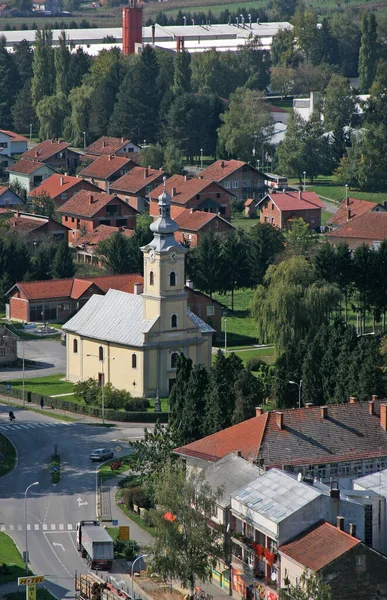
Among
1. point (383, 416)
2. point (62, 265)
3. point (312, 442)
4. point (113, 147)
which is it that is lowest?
point (113, 147)

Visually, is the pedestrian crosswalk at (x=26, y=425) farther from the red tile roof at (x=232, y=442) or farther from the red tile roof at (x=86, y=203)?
the red tile roof at (x=86, y=203)

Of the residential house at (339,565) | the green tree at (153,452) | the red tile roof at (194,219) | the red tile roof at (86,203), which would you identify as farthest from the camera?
the red tile roof at (86,203)

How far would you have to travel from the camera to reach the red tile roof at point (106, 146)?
195375 millimetres

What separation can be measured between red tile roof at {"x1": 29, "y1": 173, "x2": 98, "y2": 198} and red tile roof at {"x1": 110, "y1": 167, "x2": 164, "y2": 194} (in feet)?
12.6

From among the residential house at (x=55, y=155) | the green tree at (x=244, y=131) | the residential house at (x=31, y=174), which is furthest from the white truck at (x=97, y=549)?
the residential house at (x=55, y=155)

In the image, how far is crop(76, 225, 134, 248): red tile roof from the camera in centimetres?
15075

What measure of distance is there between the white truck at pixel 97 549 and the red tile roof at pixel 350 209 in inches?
3079

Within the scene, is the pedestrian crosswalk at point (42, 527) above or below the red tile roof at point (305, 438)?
below

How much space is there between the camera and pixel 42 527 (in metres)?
83.6

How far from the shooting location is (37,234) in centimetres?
15112

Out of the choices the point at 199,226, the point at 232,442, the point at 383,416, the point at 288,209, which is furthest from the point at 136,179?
the point at 232,442

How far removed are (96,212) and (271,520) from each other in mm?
90174

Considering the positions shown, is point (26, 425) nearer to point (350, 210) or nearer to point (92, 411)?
point (92, 411)

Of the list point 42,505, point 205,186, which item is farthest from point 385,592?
point 205,186
